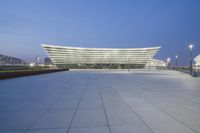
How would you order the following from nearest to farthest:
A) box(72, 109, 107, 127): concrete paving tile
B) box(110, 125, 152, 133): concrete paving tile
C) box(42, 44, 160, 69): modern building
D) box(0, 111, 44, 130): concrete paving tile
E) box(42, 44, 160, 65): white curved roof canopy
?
1. box(110, 125, 152, 133): concrete paving tile
2. box(0, 111, 44, 130): concrete paving tile
3. box(72, 109, 107, 127): concrete paving tile
4. box(42, 44, 160, 65): white curved roof canopy
5. box(42, 44, 160, 69): modern building

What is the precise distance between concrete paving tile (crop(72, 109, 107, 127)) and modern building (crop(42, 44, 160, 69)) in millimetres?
104943

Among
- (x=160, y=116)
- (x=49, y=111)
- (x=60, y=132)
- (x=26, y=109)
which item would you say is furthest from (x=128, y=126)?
(x=26, y=109)

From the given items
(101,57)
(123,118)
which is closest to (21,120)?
(123,118)

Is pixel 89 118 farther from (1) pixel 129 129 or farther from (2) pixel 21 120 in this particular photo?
(2) pixel 21 120

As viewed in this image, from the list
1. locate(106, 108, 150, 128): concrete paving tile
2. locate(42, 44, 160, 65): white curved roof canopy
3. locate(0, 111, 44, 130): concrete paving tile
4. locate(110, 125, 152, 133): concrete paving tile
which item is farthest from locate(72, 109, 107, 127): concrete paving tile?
locate(42, 44, 160, 65): white curved roof canopy

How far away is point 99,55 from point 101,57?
1970 mm

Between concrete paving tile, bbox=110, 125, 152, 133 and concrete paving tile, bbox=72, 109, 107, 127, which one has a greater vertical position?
concrete paving tile, bbox=72, 109, 107, 127

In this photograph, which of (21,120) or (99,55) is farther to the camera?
(99,55)

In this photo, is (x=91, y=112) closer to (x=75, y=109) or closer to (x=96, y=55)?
(x=75, y=109)

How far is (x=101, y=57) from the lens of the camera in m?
113

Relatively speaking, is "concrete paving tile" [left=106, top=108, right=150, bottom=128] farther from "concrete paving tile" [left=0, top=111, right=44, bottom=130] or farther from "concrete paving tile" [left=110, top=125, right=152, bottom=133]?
"concrete paving tile" [left=0, top=111, right=44, bottom=130]

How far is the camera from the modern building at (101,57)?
11062cm

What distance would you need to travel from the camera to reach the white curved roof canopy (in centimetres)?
11025

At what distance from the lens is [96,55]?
112562 millimetres
